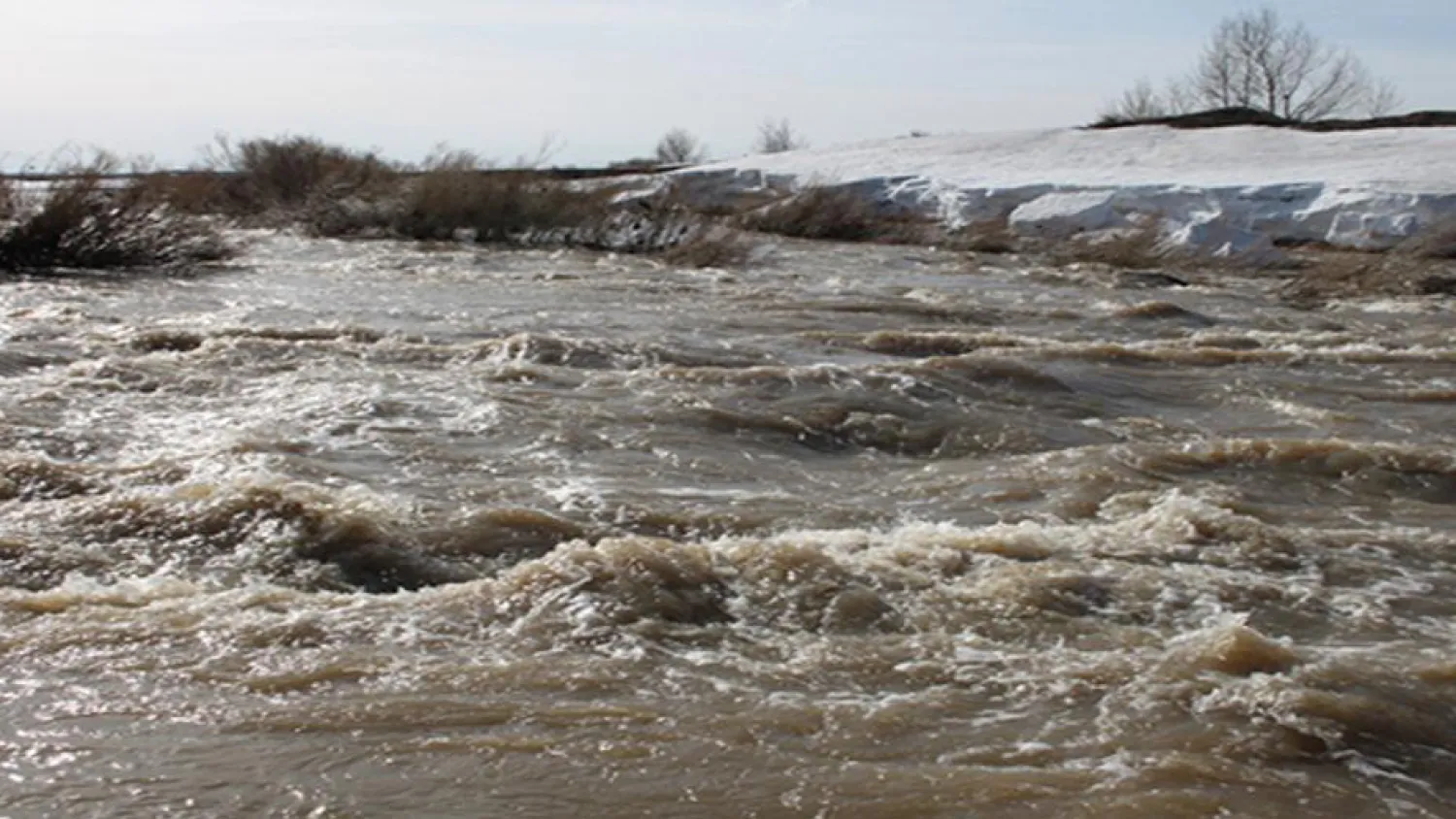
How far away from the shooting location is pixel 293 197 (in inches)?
1003

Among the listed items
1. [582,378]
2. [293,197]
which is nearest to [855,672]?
[582,378]

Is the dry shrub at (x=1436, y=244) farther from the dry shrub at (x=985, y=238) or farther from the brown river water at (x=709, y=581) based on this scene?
the brown river water at (x=709, y=581)

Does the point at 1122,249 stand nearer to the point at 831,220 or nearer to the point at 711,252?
the point at 711,252

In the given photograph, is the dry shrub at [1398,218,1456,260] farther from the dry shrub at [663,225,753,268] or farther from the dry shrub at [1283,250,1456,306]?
the dry shrub at [663,225,753,268]

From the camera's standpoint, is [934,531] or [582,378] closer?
[934,531]

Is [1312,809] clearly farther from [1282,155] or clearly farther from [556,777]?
[1282,155]

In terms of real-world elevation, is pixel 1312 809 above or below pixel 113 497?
below

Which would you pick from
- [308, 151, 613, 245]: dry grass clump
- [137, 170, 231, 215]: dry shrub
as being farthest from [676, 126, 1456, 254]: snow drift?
[137, 170, 231, 215]: dry shrub

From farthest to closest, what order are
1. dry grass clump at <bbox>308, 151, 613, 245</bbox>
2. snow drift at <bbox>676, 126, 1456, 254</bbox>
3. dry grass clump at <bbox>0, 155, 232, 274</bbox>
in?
dry grass clump at <bbox>308, 151, 613, 245</bbox> < snow drift at <bbox>676, 126, 1456, 254</bbox> < dry grass clump at <bbox>0, 155, 232, 274</bbox>

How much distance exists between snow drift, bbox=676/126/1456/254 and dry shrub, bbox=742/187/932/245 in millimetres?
695

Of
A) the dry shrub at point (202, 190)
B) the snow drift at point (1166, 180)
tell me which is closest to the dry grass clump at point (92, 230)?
the dry shrub at point (202, 190)

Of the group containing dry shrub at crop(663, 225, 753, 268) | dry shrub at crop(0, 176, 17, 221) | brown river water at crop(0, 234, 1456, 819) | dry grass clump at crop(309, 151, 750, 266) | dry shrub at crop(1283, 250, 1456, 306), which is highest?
dry shrub at crop(0, 176, 17, 221)

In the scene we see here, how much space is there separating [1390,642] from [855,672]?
68.5 inches

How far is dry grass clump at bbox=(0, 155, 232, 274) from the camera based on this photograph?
49.2ft
